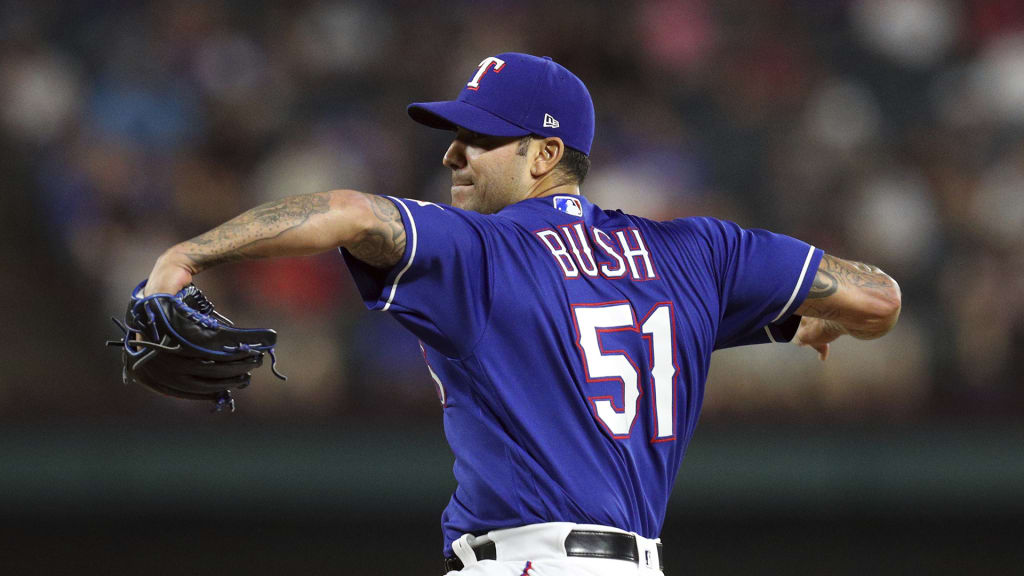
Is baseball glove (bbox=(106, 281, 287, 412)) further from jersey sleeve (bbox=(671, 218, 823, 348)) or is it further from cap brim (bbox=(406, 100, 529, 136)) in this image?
jersey sleeve (bbox=(671, 218, 823, 348))

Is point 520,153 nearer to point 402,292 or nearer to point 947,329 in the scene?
point 402,292

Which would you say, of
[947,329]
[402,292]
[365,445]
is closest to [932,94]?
[947,329]

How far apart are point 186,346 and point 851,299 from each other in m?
1.76

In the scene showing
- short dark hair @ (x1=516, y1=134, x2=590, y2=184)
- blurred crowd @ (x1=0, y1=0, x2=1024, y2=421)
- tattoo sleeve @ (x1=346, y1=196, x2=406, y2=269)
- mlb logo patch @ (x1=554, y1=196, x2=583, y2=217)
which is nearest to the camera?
tattoo sleeve @ (x1=346, y1=196, x2=406, y2=269)

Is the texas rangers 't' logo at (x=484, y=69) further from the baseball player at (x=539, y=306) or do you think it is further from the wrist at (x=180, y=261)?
the wrist at (x=180, y=261)

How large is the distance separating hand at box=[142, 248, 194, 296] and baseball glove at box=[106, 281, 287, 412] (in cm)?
2

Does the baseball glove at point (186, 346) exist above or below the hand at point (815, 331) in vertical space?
above

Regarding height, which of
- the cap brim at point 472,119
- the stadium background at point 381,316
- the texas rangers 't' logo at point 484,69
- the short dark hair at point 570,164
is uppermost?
the texas rangers 't' logo at point 484,69

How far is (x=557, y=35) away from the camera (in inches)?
339

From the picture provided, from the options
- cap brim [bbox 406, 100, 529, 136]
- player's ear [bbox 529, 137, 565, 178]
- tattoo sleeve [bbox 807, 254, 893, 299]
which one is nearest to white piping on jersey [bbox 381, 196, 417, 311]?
cap brim [bbox 406, 100, 529, 136]

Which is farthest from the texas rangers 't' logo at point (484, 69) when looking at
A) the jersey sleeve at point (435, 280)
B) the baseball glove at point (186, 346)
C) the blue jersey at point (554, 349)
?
the baseball glove at point (186, 346)

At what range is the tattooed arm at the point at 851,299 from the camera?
10.8 feet

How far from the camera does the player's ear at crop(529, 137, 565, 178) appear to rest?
3.22 meters

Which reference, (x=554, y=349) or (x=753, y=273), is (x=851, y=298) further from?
(x=554, y=349)
